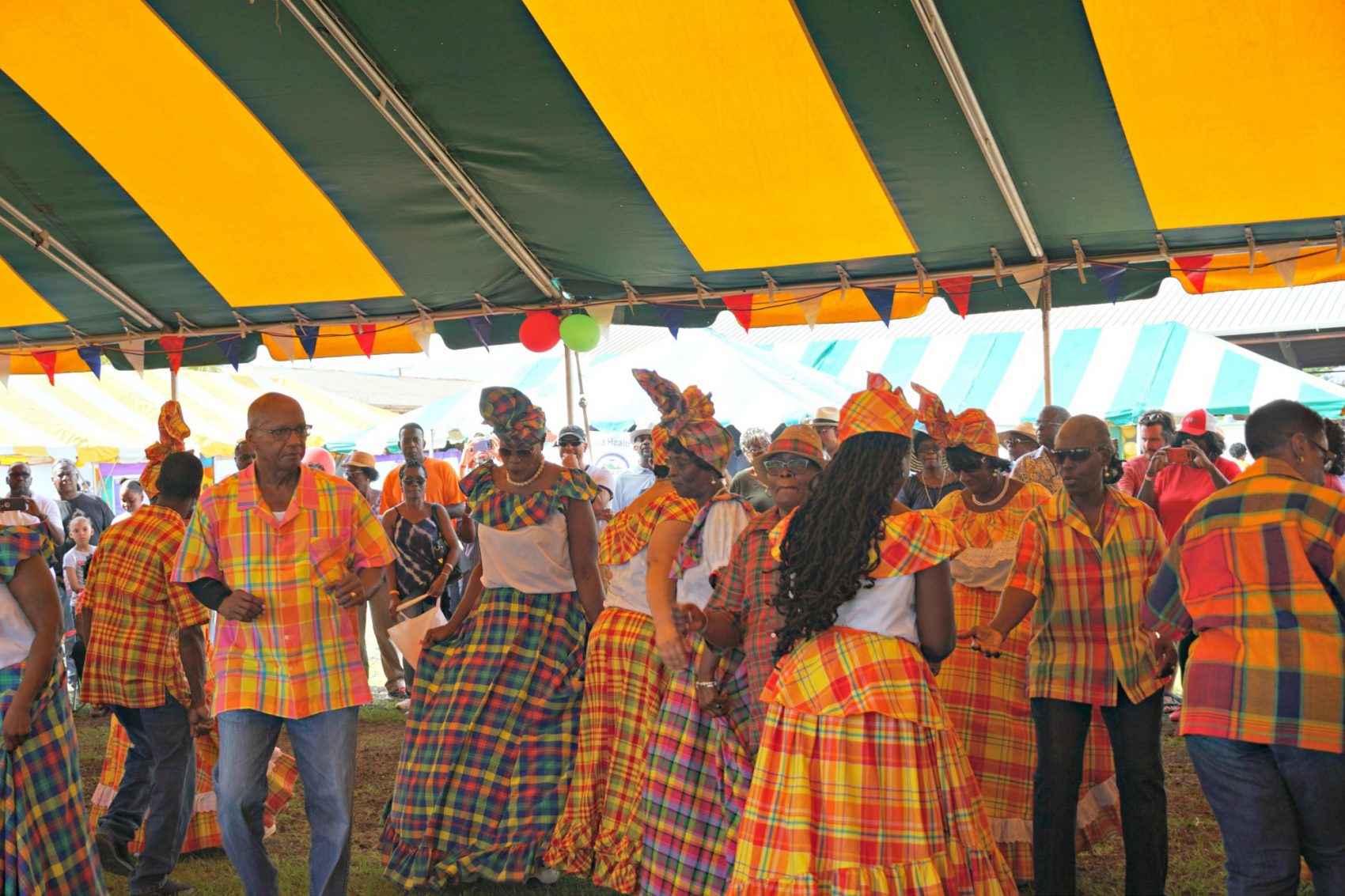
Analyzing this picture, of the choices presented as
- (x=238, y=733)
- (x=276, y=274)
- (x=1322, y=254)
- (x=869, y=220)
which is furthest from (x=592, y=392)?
(x=238, y=733)

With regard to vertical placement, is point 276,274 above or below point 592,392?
below

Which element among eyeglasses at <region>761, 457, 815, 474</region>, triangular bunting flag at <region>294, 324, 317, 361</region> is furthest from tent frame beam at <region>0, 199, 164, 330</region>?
eyeglasses at <region>761, 457, 815, 474</region>

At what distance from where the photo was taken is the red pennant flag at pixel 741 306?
8.05 metres

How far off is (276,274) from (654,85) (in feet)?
11.2

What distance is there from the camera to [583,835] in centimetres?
524

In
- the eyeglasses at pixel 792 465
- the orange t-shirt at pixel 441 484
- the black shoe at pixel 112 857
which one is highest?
the orange t-shirt at pixel 441 484

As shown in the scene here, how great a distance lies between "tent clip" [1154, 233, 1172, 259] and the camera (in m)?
6.92

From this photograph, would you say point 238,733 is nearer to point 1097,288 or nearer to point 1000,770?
point 1000,770

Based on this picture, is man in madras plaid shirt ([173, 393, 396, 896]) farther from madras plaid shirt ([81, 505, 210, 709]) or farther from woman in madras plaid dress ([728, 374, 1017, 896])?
woman in madras plaid dress ([728, 374, 1017, 896])

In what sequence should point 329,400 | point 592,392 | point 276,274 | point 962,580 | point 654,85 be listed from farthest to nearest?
1. point 329,400
2. point 592,392
3. point 276,274
4. point 654,85
5. point 962,580

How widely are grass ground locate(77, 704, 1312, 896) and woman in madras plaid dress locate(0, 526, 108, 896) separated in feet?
4.27

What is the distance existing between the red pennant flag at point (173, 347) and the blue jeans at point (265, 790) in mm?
5817

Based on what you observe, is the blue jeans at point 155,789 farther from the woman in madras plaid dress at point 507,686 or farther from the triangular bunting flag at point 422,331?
the triangular bunting flag at point 422,331

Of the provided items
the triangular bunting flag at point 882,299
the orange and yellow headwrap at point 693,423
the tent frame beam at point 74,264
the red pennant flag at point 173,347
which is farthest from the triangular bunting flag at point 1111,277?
the tent frame beam at point 74,264
